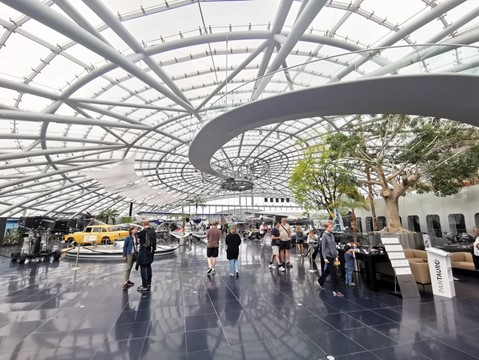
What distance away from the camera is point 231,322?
208 inches

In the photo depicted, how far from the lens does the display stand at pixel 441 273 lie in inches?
269

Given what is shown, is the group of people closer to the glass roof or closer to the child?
the child

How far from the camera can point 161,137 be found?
2539 centimetres

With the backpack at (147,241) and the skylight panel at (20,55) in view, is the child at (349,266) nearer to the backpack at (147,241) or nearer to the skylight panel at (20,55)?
the backpack at (147,241)

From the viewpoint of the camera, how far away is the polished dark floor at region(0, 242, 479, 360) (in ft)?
13.4

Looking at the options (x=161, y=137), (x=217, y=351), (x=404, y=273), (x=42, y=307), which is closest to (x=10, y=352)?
(x=42, y=307)

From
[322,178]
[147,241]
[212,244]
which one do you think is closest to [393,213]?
[322,178]

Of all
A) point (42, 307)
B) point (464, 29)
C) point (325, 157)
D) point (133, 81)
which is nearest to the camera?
point (42, 307)

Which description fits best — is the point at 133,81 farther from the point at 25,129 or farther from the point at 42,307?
the point at 42,307

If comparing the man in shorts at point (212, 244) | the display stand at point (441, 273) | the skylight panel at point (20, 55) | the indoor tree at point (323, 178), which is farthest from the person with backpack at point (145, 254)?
the indoor tree at point (323, 178)

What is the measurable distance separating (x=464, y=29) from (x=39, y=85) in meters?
21.4

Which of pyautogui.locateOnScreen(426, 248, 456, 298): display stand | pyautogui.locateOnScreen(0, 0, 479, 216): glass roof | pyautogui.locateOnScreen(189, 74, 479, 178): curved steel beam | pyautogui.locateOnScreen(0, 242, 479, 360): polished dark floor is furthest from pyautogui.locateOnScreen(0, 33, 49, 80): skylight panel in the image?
pyautogui.locateOnScreen(426, 248, 456, 298): display stand

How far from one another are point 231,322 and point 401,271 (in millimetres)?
5314

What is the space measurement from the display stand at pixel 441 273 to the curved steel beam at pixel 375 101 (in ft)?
15.5
